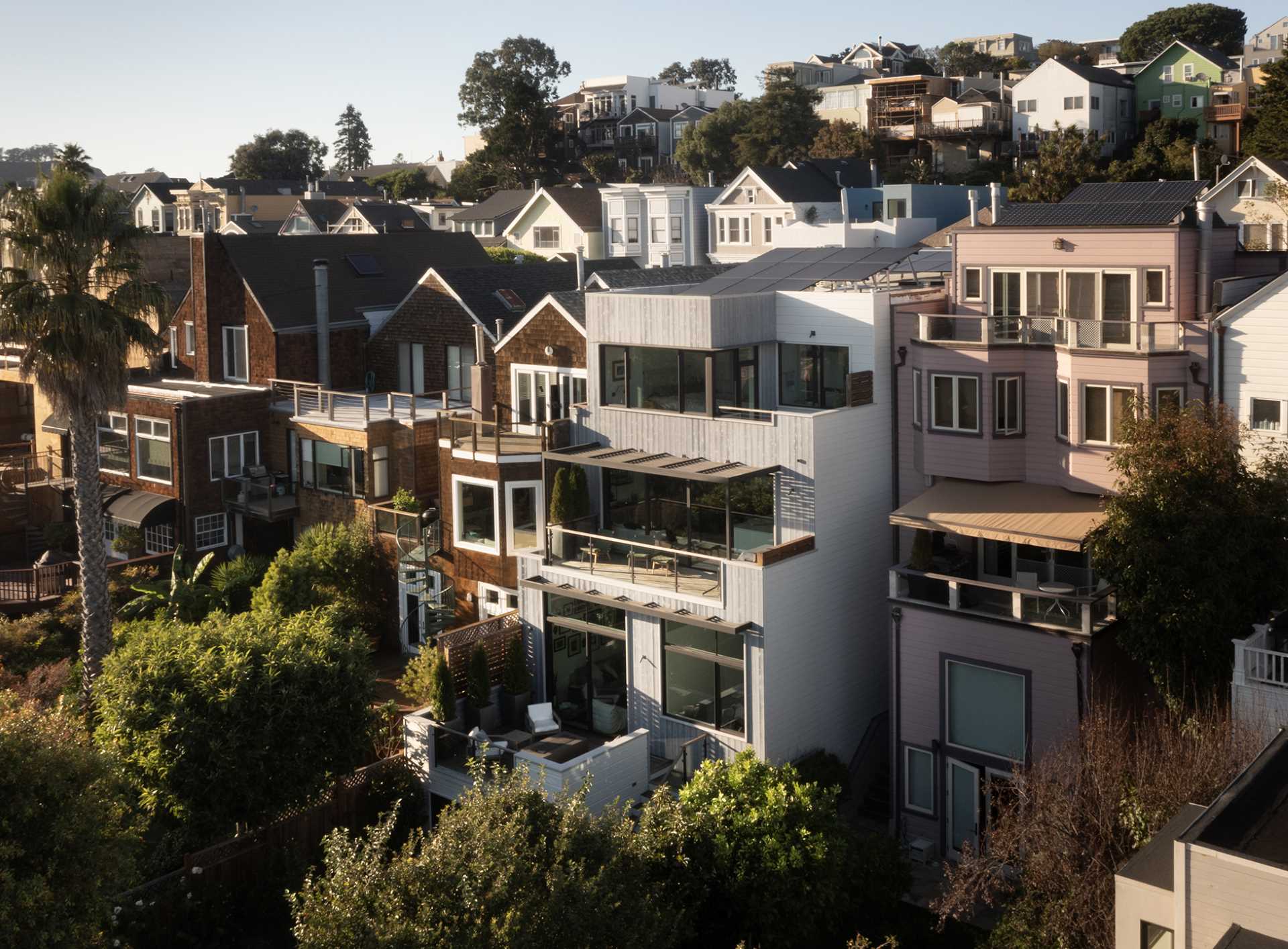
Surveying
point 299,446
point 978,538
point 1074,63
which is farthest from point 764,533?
point 1074,63

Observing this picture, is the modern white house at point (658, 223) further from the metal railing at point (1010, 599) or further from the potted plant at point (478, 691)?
the metal railing at point (1010, 599)

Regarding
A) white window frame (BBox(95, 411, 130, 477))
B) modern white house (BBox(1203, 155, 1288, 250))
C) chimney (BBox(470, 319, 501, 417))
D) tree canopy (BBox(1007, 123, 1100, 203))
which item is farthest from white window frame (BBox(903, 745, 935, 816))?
tree canopy (BBox(1007, 123, 1100, 203))

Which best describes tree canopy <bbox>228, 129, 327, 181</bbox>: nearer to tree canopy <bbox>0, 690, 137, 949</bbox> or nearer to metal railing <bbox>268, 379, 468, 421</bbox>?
metal railing <bbox>268, 379, 468, 421</bbox>

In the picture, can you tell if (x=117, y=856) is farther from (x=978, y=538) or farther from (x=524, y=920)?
(x=978, y=538)

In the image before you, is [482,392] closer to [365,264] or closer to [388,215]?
[365,264]

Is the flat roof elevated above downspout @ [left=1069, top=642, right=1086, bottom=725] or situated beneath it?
situated beneath

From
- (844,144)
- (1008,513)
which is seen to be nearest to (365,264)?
(1008,513)

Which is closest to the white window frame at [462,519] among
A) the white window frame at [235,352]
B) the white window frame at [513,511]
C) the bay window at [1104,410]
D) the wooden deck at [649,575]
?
the white window frame at [513,511]
